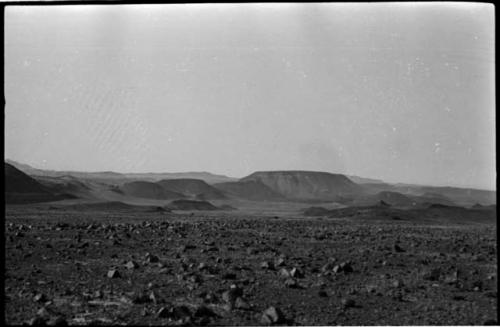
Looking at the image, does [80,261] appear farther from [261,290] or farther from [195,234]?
[195,234]

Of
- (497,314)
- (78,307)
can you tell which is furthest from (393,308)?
(78,307)

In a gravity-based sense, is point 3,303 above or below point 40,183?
below

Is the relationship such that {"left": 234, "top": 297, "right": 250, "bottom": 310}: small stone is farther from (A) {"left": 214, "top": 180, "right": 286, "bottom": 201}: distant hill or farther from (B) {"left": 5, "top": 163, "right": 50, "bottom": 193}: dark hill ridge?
(B) {"left": 5, "top": 163, "right": 50, "bottom": 193}: dark hill ridge

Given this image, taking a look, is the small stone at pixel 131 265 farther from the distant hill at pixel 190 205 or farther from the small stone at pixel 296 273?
the distant hill at pixel 190 205

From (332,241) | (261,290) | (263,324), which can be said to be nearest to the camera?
(263,324)

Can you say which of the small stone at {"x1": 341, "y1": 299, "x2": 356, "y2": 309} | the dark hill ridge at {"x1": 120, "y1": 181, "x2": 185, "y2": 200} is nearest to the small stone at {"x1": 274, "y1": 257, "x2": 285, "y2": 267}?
the small stone at {"x1": 341, "y1": 299, "x2": 356, "y2": 309}

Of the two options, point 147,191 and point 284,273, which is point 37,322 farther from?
point 147,191

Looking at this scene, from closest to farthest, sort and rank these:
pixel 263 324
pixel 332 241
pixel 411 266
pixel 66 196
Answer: pixel 263 324
pixel 411 266
pixel 332 241
pixel 66 196
